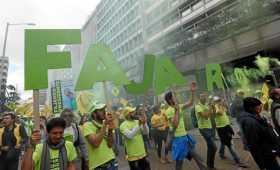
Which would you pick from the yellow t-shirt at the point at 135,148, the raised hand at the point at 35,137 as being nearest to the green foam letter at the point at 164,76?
the yellow t-shirt at the point at 135,148

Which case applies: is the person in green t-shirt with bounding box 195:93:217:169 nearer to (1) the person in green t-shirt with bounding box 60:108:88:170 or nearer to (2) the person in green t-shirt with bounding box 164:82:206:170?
(2) the person in green t-shirt with bounding box 164:82:206:170

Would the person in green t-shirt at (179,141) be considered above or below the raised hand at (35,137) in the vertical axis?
below

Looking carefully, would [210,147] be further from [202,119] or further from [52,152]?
[52,152]

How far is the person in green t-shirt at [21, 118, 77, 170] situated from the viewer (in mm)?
2680

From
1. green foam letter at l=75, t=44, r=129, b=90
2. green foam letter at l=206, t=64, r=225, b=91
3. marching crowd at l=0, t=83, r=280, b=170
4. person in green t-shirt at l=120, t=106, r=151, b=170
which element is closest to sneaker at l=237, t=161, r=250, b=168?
marching crowd at l=0, t=83, r=280, b=170

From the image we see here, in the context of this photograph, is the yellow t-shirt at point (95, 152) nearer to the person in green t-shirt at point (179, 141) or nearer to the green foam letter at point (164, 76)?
the person in green t-shirt at point (179, 141)

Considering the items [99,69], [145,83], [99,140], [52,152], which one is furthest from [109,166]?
[145,83]

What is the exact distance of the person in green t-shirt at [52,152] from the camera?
2680 millimetres

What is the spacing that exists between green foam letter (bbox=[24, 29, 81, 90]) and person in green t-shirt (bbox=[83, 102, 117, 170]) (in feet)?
2.20

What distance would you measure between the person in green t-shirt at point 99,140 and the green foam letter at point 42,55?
0.67 meters

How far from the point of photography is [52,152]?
109 inches

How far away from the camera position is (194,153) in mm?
5109

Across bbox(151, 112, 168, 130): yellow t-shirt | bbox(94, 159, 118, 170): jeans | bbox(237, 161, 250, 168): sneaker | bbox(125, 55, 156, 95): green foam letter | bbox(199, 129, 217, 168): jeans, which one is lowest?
bbox(237, 161, 250, 168): sneaker

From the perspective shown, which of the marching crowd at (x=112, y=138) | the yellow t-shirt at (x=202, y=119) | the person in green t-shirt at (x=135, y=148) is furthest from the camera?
the yellow t-shirt at (x=202, y=119)
